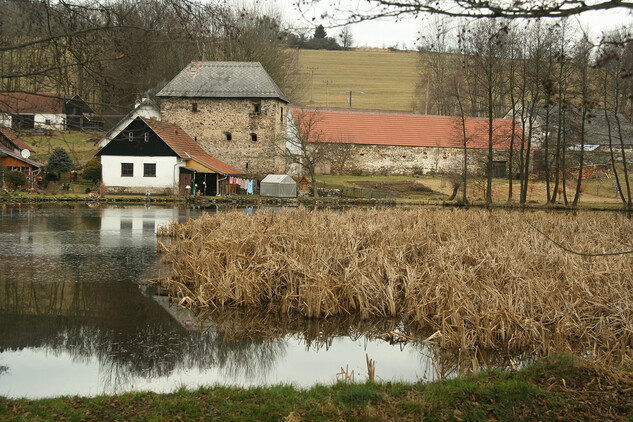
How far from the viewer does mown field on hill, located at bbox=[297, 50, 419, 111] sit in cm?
7706

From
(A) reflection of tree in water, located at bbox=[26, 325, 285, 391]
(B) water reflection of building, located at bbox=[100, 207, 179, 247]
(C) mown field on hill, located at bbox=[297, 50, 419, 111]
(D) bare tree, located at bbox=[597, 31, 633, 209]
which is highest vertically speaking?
(C) mown field on hill, located at bbox=[297, 50, 419, 111]

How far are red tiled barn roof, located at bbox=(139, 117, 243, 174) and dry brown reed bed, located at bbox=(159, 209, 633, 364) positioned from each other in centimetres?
2440

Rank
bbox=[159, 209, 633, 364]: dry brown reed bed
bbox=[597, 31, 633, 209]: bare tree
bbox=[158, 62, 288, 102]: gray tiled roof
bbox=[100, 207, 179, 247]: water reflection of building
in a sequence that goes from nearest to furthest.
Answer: bbox=[597, 31, 633, 209]: bare tree < bbox=[159, 209, 633, 364]: dry brown reed bed < bbox=[100, 207, 179, 247]: water reflection of building < bbox=[158, 62, 288, 102]: gray tiled roof

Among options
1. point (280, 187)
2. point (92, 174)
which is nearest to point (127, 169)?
point (92, 174)

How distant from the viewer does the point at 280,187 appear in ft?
127

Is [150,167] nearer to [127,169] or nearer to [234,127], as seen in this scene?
[127,169]

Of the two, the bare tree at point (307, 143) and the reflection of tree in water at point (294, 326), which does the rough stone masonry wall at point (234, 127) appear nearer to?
the bare tree at point (307, 143)

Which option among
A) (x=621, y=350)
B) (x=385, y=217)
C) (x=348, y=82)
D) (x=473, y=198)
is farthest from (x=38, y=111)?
(x=348, y=82)

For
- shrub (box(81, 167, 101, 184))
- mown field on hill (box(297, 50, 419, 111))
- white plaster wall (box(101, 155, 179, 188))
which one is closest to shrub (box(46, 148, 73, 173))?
shrub (box(81, 167, 101, 184))

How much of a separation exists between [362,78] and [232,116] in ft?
151

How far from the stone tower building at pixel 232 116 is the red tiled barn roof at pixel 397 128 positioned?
410cm

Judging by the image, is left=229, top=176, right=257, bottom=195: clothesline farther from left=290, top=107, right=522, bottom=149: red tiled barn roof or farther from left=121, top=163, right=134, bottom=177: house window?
left=290, top=107, right=522, bottom=149: red tiled barn roof

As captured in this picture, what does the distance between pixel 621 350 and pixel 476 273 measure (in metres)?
3.72

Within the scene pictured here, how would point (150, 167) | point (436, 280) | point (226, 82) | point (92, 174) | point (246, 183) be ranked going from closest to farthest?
point (436, 280)
point (150, 167)
point (92, 174)
point (246, 183)
point (226, 82)
